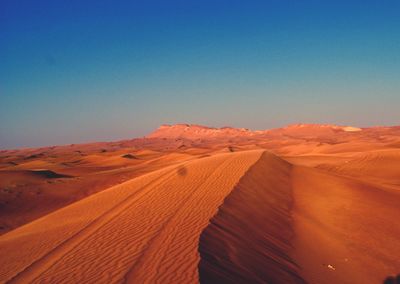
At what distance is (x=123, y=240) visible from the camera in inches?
328

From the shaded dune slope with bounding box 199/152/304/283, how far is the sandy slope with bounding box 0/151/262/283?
1.04 feet

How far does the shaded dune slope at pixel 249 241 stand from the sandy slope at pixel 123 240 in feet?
1.04

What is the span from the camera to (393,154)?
29.1 metres

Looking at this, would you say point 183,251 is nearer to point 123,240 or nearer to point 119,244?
point 119,244

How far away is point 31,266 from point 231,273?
4632 millimetres

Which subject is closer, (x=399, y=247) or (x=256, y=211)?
(x=399, y=247)

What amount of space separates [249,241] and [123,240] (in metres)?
3.10

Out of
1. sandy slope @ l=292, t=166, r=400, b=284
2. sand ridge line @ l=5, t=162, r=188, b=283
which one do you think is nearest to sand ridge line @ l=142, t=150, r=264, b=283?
sand ridge line @ l=5, t=162, r=188, b=283

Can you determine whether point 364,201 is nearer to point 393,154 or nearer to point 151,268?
point 151,268

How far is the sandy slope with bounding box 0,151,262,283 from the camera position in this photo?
20.9 ft

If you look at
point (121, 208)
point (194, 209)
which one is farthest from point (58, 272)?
point (121, 208)

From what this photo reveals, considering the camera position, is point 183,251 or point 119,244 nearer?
point 183,251

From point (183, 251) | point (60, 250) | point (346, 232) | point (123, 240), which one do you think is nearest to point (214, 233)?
point (183, 251)

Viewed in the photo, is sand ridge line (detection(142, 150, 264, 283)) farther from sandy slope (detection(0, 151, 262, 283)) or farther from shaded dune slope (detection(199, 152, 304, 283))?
shaded dune slope (detection(199, 152, 304, 283))
